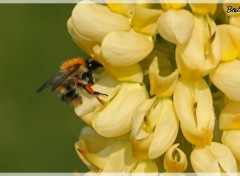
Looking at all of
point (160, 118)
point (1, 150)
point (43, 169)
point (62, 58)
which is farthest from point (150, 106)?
point (62, 58)

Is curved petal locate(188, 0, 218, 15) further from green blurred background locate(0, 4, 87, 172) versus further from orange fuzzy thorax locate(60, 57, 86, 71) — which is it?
green blurred background locate(0, 4, 87, 172)

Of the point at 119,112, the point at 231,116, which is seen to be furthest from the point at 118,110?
the point at 231,116

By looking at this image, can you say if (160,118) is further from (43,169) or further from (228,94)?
(43,169)

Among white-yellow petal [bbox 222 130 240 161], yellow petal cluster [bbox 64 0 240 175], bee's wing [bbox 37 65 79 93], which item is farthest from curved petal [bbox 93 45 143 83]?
white-yellow petal [bbox 222 130 240 161]

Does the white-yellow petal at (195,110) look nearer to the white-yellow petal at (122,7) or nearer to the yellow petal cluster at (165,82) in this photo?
the yellow petal cluster at (165,82)

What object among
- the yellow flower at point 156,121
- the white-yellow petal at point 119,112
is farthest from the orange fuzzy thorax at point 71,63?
the yellow flower at point 156,121

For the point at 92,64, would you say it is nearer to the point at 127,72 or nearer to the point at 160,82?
the point at 127,72
